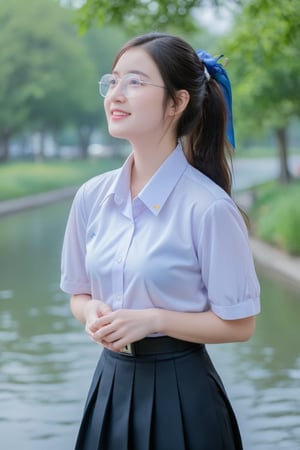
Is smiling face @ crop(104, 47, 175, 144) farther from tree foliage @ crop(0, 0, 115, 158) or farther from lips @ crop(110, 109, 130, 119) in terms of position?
tree foliage @ crop(0, 0, 115, 158)

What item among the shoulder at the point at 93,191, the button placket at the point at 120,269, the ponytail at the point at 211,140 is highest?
the ponytail at the point at 211,140

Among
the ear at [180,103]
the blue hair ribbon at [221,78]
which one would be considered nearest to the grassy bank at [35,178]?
the blue hair ribbon at [221,78]

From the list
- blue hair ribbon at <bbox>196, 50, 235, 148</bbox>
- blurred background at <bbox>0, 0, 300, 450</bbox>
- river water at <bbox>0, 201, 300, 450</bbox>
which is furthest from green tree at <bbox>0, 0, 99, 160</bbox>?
blue hair ribbon at <bbox>196, 50, 235, 148</bbox>

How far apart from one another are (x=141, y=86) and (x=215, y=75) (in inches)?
10.4

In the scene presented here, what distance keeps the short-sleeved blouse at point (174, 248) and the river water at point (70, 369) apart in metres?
2.91

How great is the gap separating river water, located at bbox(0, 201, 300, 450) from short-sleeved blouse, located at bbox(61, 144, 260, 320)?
2.91 meters

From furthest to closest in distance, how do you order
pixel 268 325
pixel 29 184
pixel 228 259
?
pixel 29 184 < pixel 268 325 < pixel 228 259

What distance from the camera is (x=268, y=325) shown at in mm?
8391

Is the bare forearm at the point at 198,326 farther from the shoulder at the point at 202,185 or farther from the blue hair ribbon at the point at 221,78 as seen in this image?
the blue hair ribbon at the point at 221,78

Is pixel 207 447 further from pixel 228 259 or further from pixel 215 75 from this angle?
pixel 215 75

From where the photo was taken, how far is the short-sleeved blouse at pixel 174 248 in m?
2.18

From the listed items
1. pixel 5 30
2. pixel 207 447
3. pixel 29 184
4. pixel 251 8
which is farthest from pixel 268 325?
pixel 5 30

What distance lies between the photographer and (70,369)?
6.75m

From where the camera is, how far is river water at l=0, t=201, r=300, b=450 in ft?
17.3
